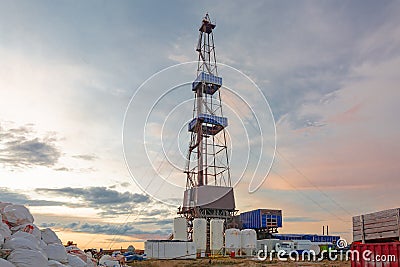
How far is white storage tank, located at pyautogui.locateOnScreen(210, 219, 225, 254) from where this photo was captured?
5728 cm

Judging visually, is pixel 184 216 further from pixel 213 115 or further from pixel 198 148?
pixel 213 115

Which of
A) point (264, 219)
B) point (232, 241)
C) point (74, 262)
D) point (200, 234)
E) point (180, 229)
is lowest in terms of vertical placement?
point (232, 241)

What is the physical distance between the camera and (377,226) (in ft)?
52.0

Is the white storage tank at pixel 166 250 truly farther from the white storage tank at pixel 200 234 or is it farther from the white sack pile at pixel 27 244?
the white sack pile at pixel 27 244

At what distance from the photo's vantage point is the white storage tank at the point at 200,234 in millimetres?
57812

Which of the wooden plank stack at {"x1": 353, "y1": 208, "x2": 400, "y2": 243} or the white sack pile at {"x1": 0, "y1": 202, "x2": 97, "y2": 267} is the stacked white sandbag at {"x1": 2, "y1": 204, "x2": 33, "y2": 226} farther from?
the wooden plank stack at {"x1": 353, "y1": 208, "x2": 400, "y2": 243}

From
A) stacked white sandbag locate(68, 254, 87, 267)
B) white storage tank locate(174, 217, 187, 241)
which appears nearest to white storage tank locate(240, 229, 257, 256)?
white storage tank locate(174, 217, 187, 241)

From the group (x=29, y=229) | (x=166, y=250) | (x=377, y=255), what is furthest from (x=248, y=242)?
(x=29, y=229)

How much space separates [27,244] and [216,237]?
47569 millimetres

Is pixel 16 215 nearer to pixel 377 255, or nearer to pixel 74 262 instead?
pixel 74 262

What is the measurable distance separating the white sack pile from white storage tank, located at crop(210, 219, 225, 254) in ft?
136

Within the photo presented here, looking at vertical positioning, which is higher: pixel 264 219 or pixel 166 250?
pixel 264 219

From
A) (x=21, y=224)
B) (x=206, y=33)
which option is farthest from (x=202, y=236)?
(x=21, y=224)

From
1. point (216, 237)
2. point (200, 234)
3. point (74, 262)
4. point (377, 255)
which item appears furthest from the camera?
point (200, 234)
